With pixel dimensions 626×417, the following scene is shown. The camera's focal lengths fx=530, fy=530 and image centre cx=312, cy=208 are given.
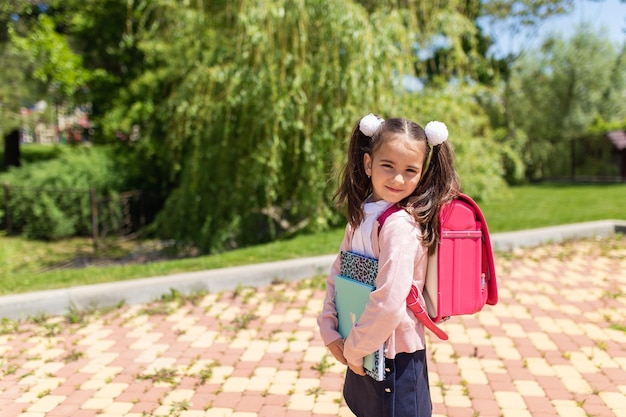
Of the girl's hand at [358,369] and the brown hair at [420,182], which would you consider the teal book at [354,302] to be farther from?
the brown hair at [420,182]

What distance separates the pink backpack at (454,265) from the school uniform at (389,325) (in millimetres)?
47

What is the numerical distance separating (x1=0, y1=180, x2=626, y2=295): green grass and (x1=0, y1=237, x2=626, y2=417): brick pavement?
909 mm

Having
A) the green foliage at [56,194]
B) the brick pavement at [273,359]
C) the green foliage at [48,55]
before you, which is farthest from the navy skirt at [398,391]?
the green foliage at [48,55]

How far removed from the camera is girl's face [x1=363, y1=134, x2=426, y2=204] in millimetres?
1754

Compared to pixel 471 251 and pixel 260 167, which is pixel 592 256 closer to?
pixel 260 167

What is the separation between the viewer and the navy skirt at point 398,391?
5.98ft

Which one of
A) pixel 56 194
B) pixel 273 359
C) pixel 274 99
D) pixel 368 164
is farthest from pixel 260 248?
pixel 56 194

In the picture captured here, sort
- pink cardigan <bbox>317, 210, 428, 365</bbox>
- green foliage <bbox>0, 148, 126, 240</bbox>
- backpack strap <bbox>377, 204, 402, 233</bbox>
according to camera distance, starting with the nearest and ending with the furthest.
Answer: pink cardigan <bbox>317, 210, 428, 365</bbox> < backpack strap <bbox>377, 204, 402, 233</bbox> < green foliage <bbox>0, 148, 126, 240</bbox>

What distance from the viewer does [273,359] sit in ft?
11.8

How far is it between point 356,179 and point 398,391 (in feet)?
2.54

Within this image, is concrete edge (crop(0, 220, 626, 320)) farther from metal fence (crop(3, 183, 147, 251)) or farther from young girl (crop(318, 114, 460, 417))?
metal fence (crop(3, 183, 147, 251))

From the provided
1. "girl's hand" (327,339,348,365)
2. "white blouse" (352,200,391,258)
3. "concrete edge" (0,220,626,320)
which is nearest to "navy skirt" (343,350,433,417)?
"girl's hand" (327,339,348,365)

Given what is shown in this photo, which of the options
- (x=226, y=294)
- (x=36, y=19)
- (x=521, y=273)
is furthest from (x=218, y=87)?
(x=36, y=19)

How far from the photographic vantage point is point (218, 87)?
7586 mm
